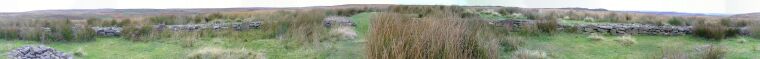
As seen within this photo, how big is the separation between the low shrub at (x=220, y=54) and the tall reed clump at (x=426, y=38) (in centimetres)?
46

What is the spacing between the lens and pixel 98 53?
339cm

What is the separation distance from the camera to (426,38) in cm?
330

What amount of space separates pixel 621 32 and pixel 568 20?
0.67ft

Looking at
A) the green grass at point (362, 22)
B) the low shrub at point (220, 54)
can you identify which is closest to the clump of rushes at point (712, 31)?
the green grass at point (362, 22)

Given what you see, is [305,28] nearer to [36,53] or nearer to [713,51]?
[36,53]

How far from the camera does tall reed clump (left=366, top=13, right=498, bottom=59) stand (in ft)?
10.6

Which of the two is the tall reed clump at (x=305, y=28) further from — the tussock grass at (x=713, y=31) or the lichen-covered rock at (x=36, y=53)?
the tussock grass at (x=713, y=31)

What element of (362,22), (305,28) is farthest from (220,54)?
(362,22)

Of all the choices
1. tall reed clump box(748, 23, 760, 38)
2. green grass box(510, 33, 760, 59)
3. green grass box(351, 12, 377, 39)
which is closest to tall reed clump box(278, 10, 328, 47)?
green grass box(351, 12, 377, 39)

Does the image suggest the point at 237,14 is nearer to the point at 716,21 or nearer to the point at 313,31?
the point at 313,31

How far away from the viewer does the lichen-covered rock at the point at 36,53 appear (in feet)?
11.0

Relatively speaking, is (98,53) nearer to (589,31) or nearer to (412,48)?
(412,48)

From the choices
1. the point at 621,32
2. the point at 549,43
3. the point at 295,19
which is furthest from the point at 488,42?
the point at 295,19

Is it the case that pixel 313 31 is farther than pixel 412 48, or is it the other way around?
pixel 313 31
